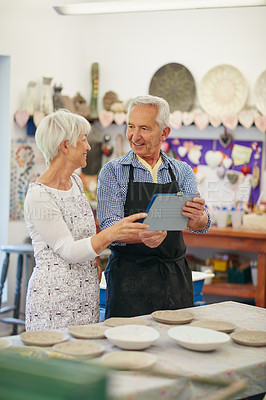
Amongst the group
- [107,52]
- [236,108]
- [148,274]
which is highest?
[107,52]

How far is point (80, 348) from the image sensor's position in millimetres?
2191

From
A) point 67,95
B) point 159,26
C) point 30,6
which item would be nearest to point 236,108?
point 159,26

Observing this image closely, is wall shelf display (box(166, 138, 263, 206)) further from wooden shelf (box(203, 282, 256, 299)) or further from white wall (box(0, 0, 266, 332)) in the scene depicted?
wooden shelf (box(203, 282, 256, 299))

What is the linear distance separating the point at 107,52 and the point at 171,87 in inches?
36.5

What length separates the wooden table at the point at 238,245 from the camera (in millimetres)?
5934

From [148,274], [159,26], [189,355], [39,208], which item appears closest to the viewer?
[189,355]

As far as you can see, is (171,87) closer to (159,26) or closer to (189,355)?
(159,26)

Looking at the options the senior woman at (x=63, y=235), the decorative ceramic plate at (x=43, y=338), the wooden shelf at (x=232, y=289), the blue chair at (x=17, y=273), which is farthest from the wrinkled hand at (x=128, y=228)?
the wooden shelf at (x=232, y=289)

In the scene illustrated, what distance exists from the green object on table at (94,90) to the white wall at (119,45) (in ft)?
0.42

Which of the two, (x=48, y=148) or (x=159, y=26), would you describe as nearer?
(x=48, y=148)

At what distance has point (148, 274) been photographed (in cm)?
323

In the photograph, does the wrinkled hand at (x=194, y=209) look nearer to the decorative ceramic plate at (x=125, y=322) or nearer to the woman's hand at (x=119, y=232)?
the woman's hand at (x=119, y=232)

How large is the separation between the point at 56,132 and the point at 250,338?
4.64 feet

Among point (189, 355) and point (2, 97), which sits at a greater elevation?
point (2, 97)
